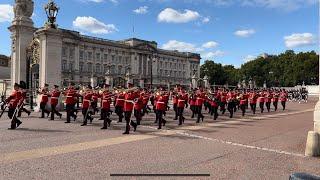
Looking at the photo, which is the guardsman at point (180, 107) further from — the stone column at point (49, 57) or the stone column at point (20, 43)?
the stone column at point (20, 43)

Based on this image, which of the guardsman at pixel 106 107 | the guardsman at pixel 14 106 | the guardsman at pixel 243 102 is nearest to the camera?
the guardsman at pixel 14 106

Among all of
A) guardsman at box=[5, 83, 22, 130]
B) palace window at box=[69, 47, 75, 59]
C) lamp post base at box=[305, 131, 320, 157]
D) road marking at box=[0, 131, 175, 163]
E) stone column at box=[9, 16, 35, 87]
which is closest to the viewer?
road marking at box=[0, 131, 175, 163]

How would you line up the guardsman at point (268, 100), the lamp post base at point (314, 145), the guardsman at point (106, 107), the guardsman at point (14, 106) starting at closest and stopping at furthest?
the lamp post base at point (314, 145) → the guardsman at point (14, 106) → the guardsman at point (106, 107) → the guardsman at point (268, 100)

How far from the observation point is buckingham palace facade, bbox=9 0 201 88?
2239 centimetres

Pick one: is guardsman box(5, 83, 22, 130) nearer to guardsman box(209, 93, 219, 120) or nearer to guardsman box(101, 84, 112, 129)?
guardsman box(101, 84, 112, 129)

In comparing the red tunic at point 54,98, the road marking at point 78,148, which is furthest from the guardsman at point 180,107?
the red tunic at point 54,98

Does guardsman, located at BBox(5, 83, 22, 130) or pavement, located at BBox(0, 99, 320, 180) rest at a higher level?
guardsman, located at BBox(5, 83, 22, 130)

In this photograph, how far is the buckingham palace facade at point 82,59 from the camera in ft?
73.5

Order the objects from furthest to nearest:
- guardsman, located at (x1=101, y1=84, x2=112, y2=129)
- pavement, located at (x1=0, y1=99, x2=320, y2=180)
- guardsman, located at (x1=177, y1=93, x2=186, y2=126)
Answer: guardsman, located at (x1=177, y1=93, x2=186, y2=126) → guardsman, located at (x1=101, y1=84, x2=112, y2=129) → pavement, located at (x1=0, y1=99, x2=320, y2=180)

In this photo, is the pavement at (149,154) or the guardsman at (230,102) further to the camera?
the guardsman at (230,102)

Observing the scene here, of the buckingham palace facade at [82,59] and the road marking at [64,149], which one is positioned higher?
the buckingham palace facade at [82,59]

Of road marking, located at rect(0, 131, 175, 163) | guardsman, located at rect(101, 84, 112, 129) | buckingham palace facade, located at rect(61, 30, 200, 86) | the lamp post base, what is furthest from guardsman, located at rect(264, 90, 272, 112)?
buckingham palace facade, located at rect(61, 30, 200, 86)

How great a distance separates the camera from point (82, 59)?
4126 inches

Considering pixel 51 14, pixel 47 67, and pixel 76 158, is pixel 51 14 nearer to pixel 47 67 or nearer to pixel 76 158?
pixel 47 67
